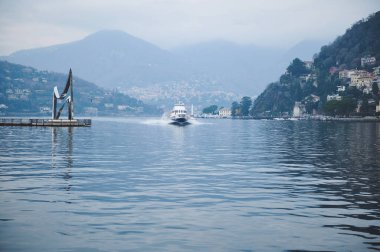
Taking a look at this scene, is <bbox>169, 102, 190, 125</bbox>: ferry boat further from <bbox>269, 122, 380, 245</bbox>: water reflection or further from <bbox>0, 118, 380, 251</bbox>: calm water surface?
<bbox>0, 118, 380, 251</bbox>: calm water surface

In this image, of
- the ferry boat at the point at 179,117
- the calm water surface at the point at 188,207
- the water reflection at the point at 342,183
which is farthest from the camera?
the ferry boat at the point at 179,117

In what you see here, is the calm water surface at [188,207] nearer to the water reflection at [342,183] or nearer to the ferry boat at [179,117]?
the water reflection at [342,183]

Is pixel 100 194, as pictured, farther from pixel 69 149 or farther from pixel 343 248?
pixel 69 149

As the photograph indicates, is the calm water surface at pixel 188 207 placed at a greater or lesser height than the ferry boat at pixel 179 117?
lesser

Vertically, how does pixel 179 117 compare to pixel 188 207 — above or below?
above

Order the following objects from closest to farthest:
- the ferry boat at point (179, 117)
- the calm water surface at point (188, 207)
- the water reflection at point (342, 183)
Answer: the calm water surface at point (188, 207)
the water reflection at point (342, 183)
the ferry boat at point (179, 117)

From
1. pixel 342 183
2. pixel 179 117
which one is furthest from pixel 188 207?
pixel 179 117

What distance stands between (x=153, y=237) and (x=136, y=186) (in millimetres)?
11365

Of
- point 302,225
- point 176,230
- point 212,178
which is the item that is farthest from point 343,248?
point 212,178

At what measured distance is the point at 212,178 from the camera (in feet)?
106

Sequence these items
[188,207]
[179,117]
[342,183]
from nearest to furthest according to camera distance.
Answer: [188,207], [342,183], [179,117]

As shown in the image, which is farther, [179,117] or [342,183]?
[179,117]

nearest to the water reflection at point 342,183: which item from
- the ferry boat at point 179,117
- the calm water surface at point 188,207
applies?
the calm water surface at point 188,207

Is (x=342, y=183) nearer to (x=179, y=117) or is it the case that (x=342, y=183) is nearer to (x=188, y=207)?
(x=188, y=207)
